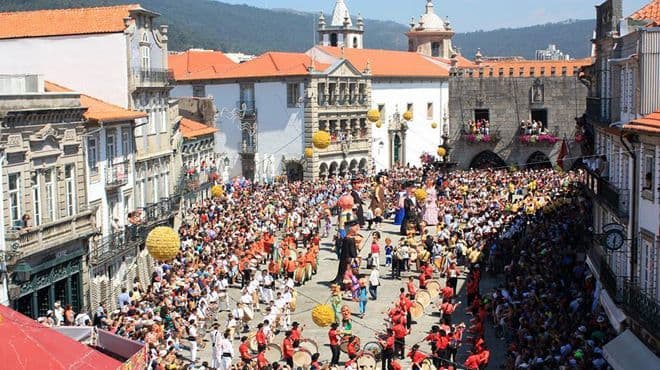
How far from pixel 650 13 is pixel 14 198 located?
17520 millimetres

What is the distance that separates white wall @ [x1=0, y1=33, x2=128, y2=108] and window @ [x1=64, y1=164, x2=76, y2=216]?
7.82m

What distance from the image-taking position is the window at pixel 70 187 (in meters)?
32.6

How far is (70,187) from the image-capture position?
109 feet

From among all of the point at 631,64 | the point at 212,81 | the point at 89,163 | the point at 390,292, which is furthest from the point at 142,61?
the point at 212,81

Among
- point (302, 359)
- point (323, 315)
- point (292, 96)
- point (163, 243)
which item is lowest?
point (302, 359)

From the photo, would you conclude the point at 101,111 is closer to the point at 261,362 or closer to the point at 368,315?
the point at 368,315

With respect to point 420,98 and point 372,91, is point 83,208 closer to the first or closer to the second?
point 372,91

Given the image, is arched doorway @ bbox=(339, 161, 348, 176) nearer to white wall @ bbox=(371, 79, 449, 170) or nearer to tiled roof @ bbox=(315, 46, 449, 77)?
white wall @ bbox=(371, 79, 449, 170)

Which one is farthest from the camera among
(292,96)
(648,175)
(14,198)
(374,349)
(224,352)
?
(292,96)

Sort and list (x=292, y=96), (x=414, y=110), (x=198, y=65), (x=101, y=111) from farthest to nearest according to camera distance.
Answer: (x=414, y=110) → (x=198, y=65) → (x=292, y=96) → (x=101, y=111)

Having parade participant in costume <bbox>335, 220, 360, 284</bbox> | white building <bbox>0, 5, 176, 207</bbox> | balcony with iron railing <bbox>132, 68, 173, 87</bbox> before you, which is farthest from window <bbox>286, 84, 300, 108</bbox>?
parade participant in costume <bbox>335, 220, 360, 284</bbox>

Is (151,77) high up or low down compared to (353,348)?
up

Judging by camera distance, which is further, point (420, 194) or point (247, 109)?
point (247, 109)

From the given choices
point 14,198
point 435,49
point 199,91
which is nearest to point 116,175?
point 14,198
